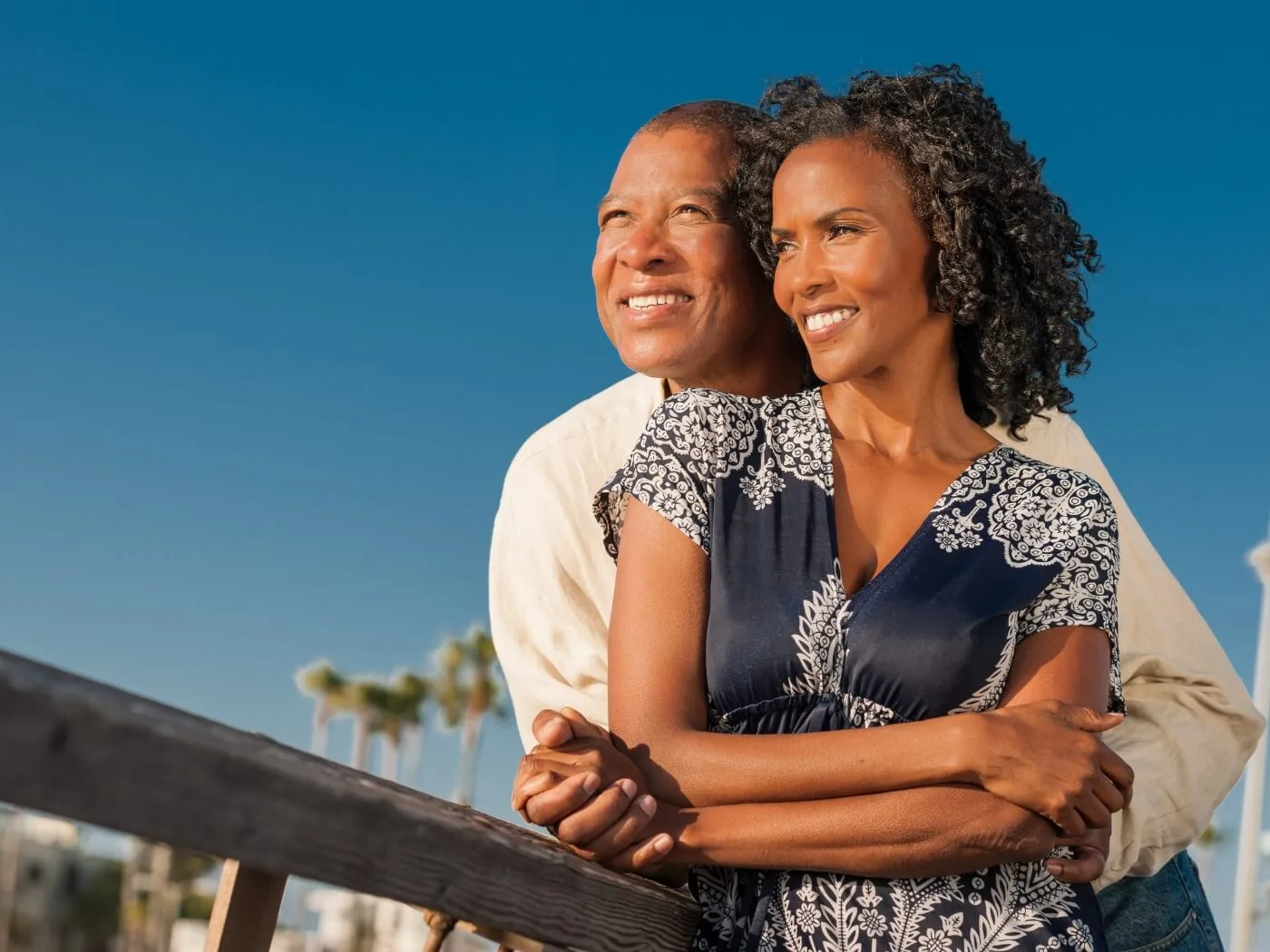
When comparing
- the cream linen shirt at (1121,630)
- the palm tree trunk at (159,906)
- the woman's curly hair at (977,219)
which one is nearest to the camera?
the woman's curly hair at (977,219)

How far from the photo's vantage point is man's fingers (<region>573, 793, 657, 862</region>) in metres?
2.68

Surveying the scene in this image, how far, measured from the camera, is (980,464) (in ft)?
11.0

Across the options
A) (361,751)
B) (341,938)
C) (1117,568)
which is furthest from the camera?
(341,938)

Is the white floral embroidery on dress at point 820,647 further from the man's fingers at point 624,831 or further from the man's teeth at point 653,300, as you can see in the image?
the man's teeth at point 653,300

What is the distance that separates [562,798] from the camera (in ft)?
8.73

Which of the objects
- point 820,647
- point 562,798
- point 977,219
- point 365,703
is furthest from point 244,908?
point 365,703

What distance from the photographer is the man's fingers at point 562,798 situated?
8.73ft

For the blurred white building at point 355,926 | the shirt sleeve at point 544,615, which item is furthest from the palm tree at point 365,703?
the shirt sleeve at point 544,615

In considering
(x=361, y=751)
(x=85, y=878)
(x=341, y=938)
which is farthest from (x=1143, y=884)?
(x=85, y=878)

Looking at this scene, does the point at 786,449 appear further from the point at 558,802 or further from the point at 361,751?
the point at 361,751

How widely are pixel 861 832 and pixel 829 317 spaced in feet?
3.60

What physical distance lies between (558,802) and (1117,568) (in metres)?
1.29

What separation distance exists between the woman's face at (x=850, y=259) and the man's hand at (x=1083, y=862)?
104cm

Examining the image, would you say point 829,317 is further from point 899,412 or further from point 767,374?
point 767,374
